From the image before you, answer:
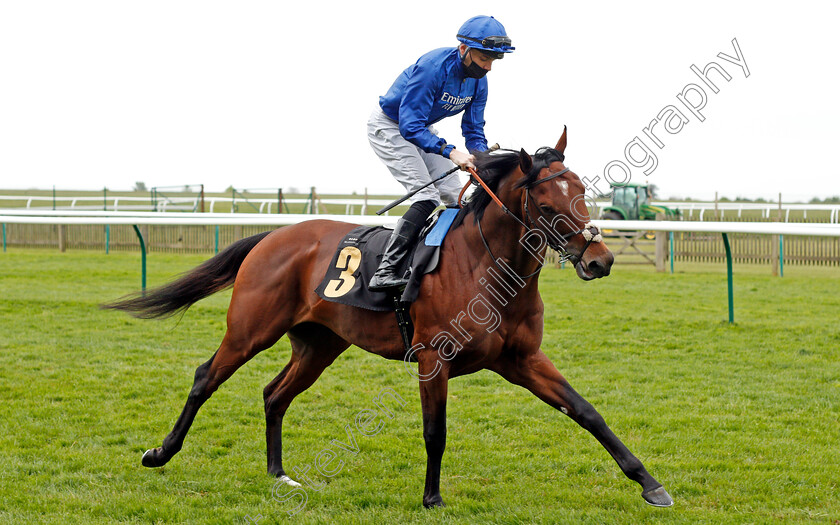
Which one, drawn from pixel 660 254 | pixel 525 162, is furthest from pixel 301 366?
pixel 660 254

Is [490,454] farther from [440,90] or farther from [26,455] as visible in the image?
[26,455]

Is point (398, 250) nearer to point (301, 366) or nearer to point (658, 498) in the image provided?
point (301, 366)

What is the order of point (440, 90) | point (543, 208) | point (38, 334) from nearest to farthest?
1. point (543, 208)
2. point (440, 90)
3. point (38, 334)

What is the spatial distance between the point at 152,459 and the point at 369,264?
1589 millimetres

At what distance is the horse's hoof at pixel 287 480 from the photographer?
4.05 metres

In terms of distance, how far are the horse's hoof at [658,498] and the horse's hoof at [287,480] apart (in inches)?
69.4

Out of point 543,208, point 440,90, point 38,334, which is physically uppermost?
point 440,90

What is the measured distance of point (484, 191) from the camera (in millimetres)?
3838

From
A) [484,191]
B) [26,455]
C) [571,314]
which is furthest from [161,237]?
[484,191]

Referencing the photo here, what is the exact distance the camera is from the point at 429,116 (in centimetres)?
409

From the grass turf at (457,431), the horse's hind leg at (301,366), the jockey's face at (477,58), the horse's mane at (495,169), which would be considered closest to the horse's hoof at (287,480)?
the grass turf at (457,431)

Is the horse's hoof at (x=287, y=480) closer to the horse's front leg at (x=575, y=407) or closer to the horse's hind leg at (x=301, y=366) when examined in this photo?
the horse's hind leg at (x=301, y=366)

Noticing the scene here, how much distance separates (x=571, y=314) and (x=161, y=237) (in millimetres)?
14161

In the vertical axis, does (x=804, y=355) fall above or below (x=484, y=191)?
below
